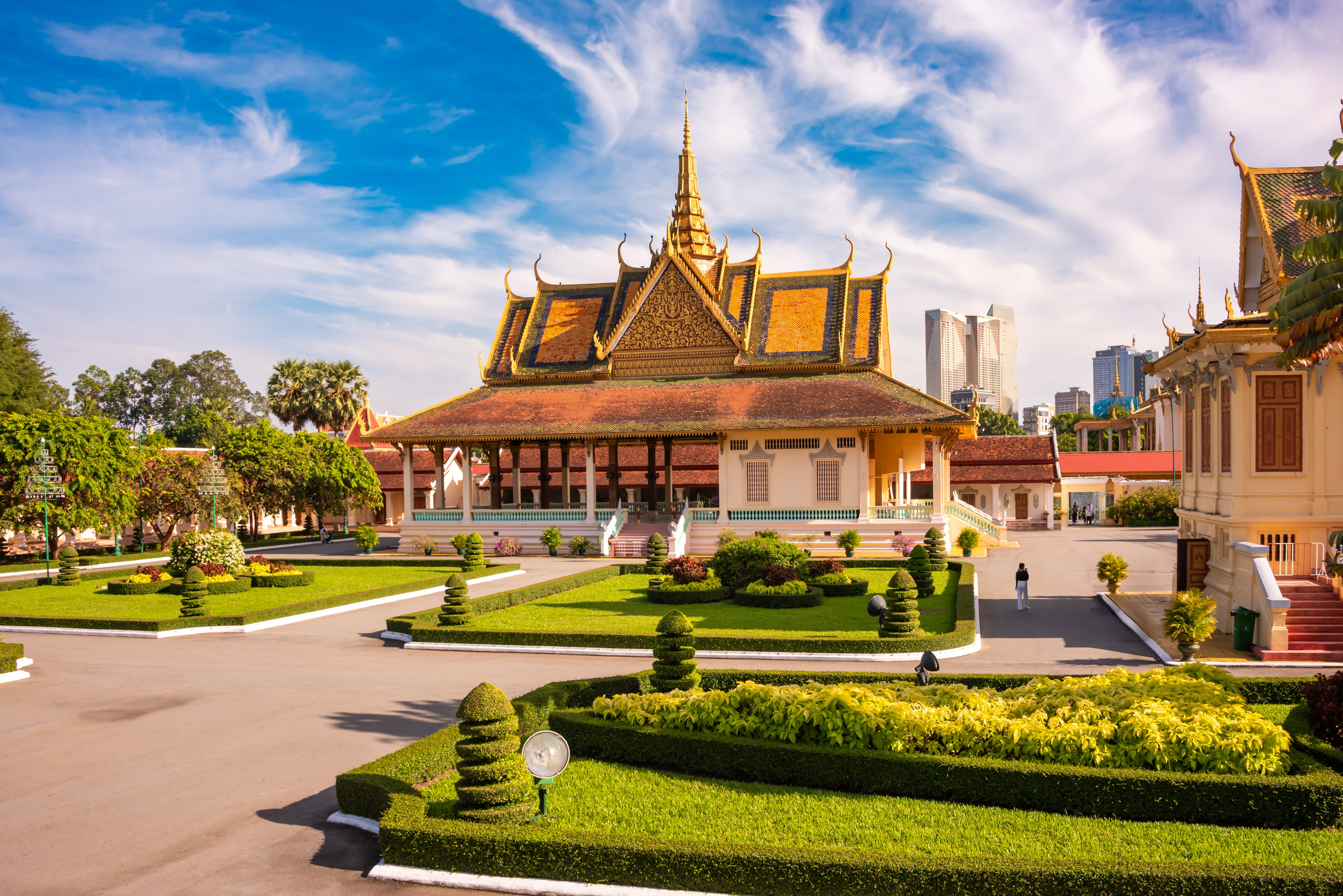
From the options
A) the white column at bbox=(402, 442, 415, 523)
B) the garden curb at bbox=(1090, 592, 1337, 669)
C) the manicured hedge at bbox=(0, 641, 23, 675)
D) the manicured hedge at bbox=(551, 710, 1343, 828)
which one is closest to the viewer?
the manicured hedge at bbox=(551, 710, 1343, 828)

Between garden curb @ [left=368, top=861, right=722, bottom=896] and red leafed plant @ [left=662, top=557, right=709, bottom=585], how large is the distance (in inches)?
657

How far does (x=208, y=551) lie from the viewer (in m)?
28.2

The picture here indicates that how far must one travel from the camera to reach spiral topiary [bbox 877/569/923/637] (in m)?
17.8

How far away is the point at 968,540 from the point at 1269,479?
16744 millimetres

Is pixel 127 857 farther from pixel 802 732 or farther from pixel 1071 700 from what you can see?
pixel 1071 700

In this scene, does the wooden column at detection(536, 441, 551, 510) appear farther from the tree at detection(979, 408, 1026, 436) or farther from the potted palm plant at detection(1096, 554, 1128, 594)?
the tree at detection(979, 408, 1026, 436)

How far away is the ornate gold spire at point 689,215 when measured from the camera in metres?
49.2

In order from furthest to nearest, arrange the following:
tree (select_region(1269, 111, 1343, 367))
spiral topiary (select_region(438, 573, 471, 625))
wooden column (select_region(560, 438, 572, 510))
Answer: wooden column (select_region(560, 438, 572, 510))
spiral topiary (select_region(438, 573, 471, 625))
tree (select_region(1269, 111, 1343, 367))

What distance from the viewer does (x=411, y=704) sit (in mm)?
13859

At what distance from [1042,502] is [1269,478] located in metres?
36.6

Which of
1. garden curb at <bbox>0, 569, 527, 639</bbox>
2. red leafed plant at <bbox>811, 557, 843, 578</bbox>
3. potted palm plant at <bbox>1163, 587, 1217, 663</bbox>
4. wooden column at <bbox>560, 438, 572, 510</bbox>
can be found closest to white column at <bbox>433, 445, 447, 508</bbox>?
wooden column at <bbox>560, 438, 572, 510</bbox>

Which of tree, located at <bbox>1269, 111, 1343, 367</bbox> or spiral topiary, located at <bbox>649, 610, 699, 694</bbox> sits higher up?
tree, located at <bbox>1269, 111, 1343, 367</bbox>

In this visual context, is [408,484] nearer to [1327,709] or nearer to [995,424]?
[1327,709]

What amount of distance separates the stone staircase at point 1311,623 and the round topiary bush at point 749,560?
11143 millimetres
